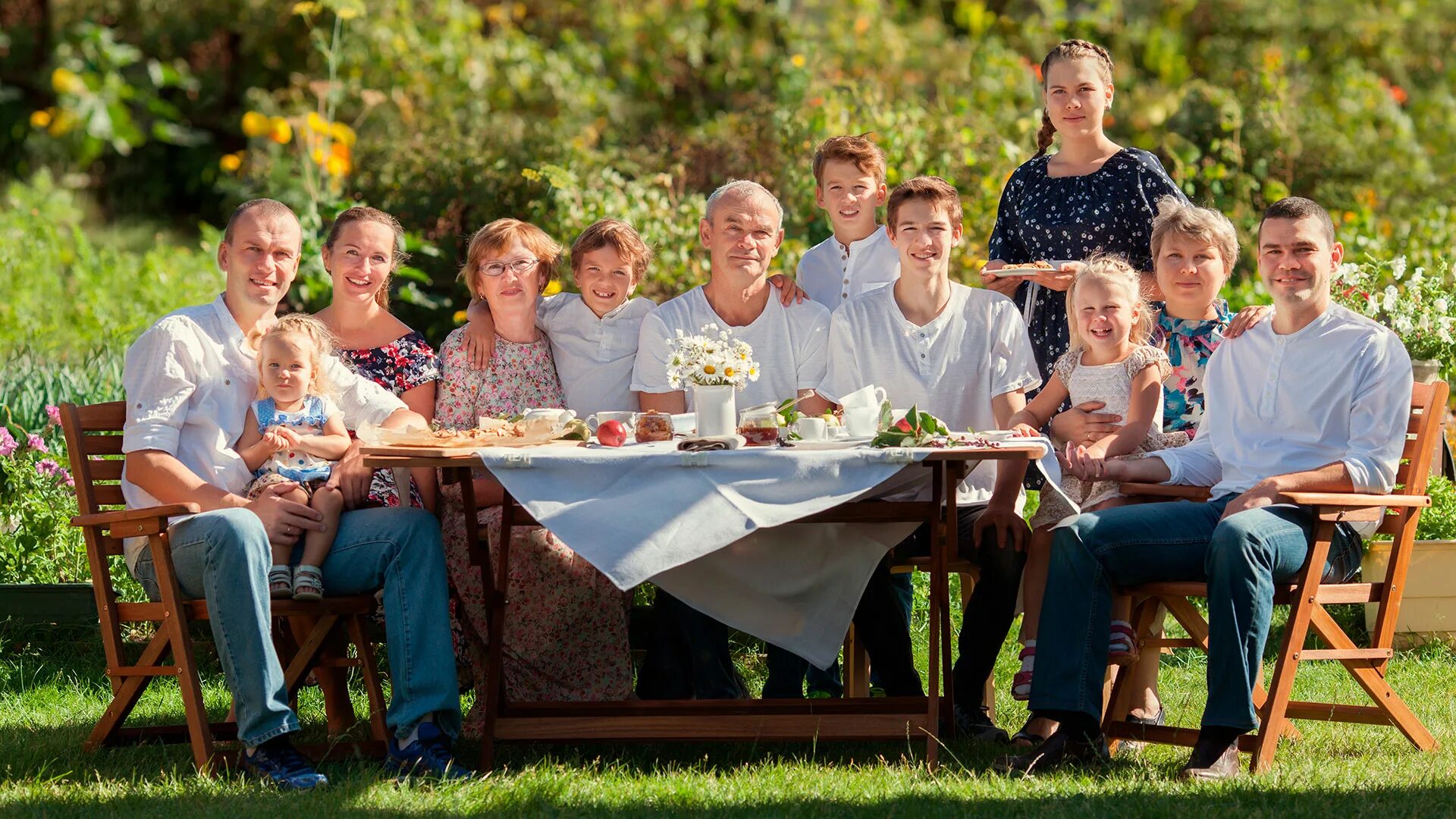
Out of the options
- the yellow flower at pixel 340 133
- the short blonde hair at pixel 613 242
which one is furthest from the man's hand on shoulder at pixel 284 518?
the yellow flower at pixel 340 133

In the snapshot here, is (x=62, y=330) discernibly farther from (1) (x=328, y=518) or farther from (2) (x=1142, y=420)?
(2) (x=1142, y=420)

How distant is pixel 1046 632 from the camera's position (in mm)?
3729

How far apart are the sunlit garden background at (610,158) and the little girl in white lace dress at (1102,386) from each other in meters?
0.63

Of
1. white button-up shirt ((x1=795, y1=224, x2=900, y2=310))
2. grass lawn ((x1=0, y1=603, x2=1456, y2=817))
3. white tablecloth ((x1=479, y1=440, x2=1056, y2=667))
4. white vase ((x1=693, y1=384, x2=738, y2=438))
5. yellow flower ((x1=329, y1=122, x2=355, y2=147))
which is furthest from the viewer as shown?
yellow flower ((x1=329, y1=122, x2=355, y2=147))

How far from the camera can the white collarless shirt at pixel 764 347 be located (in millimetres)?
4441

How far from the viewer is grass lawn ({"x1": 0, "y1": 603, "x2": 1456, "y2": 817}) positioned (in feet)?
11.0

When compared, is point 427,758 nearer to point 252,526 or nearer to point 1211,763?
point 252,526

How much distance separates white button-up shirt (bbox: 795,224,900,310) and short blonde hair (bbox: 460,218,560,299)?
848mm

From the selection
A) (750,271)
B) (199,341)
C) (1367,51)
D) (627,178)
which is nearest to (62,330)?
(627,178)

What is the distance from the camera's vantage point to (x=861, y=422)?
3.82 metres

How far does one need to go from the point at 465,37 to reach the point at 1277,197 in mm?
4825

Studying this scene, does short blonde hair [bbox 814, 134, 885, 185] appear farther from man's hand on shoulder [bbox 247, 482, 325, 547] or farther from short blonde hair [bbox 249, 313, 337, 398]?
man's hand on shoulder [bbox 247, 482, 325, 547]

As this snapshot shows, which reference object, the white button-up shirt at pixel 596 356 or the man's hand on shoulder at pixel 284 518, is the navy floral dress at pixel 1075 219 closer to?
the white button-up shirt at pixel 596 356

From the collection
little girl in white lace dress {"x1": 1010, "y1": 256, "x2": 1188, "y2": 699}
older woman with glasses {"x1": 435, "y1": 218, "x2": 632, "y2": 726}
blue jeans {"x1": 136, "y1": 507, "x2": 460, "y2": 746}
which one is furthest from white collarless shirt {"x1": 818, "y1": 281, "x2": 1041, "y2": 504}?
blue jeans {"x1": 136, "y1": 507, "x2": 460, "y2": 746}
